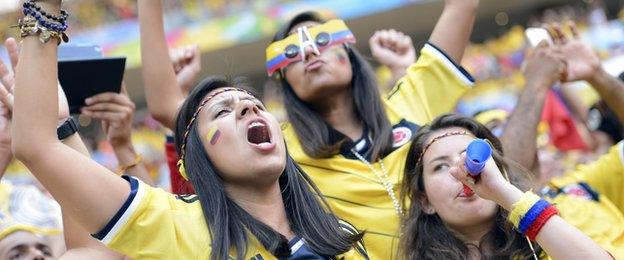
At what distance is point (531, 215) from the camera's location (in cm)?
208

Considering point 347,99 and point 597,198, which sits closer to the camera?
point 597,198

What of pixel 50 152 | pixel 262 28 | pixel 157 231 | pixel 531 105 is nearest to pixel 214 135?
pixel 157 231

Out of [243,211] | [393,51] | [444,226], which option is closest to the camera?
[243,211]

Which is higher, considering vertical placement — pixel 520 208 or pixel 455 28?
pixel 520 208

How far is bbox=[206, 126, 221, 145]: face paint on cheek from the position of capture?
2414 mm

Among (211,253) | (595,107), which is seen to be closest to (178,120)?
(211,253)

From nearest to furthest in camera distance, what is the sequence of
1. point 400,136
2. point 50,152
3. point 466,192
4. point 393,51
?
point 50,152 → point 466,192 → point 400,136 → point 393,51

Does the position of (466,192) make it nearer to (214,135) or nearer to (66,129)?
(214,135)

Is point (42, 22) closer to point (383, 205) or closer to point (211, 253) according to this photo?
point (211, 253)

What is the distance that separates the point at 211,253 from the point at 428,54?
1.36 meters

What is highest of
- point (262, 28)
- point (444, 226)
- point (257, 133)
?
point (257, 133)

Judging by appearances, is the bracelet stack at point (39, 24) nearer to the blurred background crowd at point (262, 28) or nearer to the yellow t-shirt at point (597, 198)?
the yellow t-shirt at point (597, 198)

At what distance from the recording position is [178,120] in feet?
8.50

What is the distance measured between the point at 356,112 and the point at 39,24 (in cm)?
142
